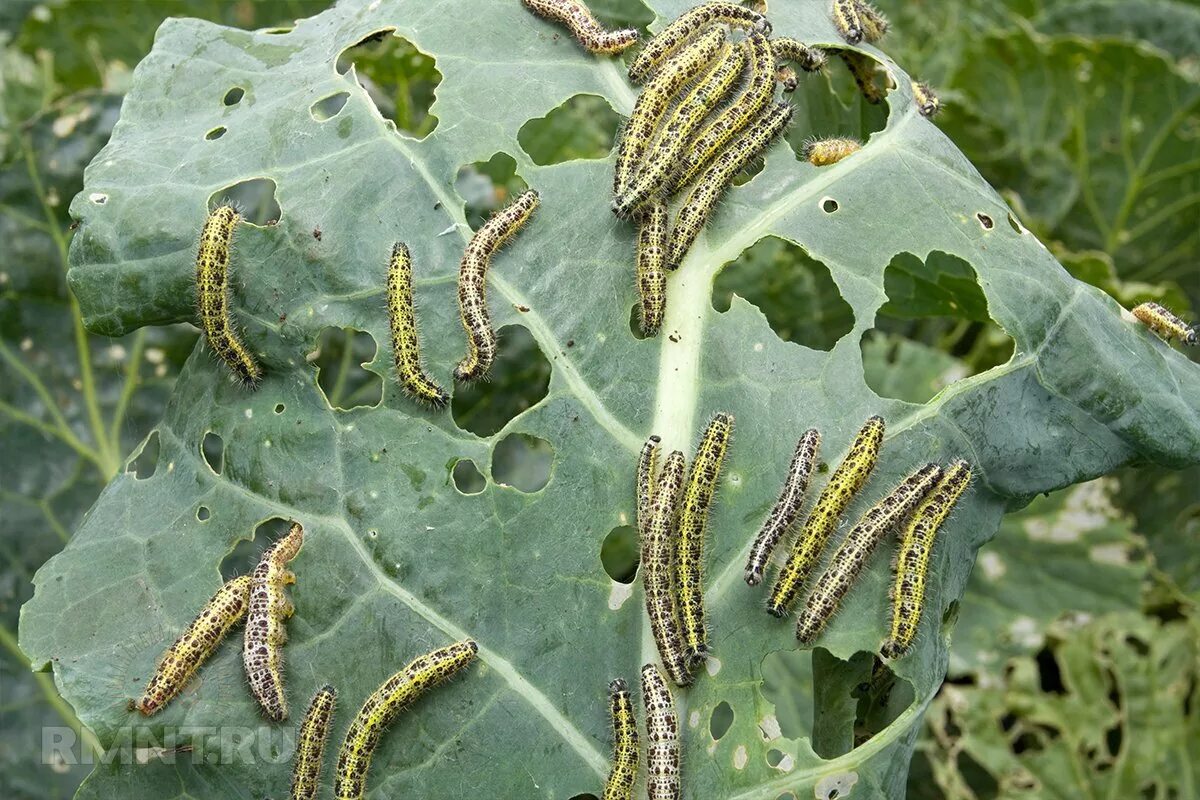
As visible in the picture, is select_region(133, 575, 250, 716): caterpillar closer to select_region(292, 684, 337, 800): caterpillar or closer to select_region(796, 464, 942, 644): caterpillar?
select_region(292, 684, 337, 800): caterpillar

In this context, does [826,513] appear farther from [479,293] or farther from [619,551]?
[479,293]

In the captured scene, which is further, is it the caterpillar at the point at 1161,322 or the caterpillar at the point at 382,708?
the caterpillar at the point at 1161,322

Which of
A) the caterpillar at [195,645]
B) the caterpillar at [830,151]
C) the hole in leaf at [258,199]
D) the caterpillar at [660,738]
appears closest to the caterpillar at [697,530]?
the caterpillar at [660,738]

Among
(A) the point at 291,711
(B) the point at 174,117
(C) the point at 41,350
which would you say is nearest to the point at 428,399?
(A) the point at 291,711

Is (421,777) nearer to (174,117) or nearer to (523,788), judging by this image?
(523,788)

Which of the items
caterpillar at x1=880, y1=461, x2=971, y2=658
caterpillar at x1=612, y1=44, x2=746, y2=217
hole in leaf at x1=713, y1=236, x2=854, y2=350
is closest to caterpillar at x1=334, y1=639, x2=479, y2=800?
caterpillar at x1=880, y1=461, x2=971, y2=658

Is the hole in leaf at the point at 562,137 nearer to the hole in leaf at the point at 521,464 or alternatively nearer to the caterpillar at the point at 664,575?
the hole in leaf at the point at 521,464

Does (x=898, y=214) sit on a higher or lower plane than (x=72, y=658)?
higher
